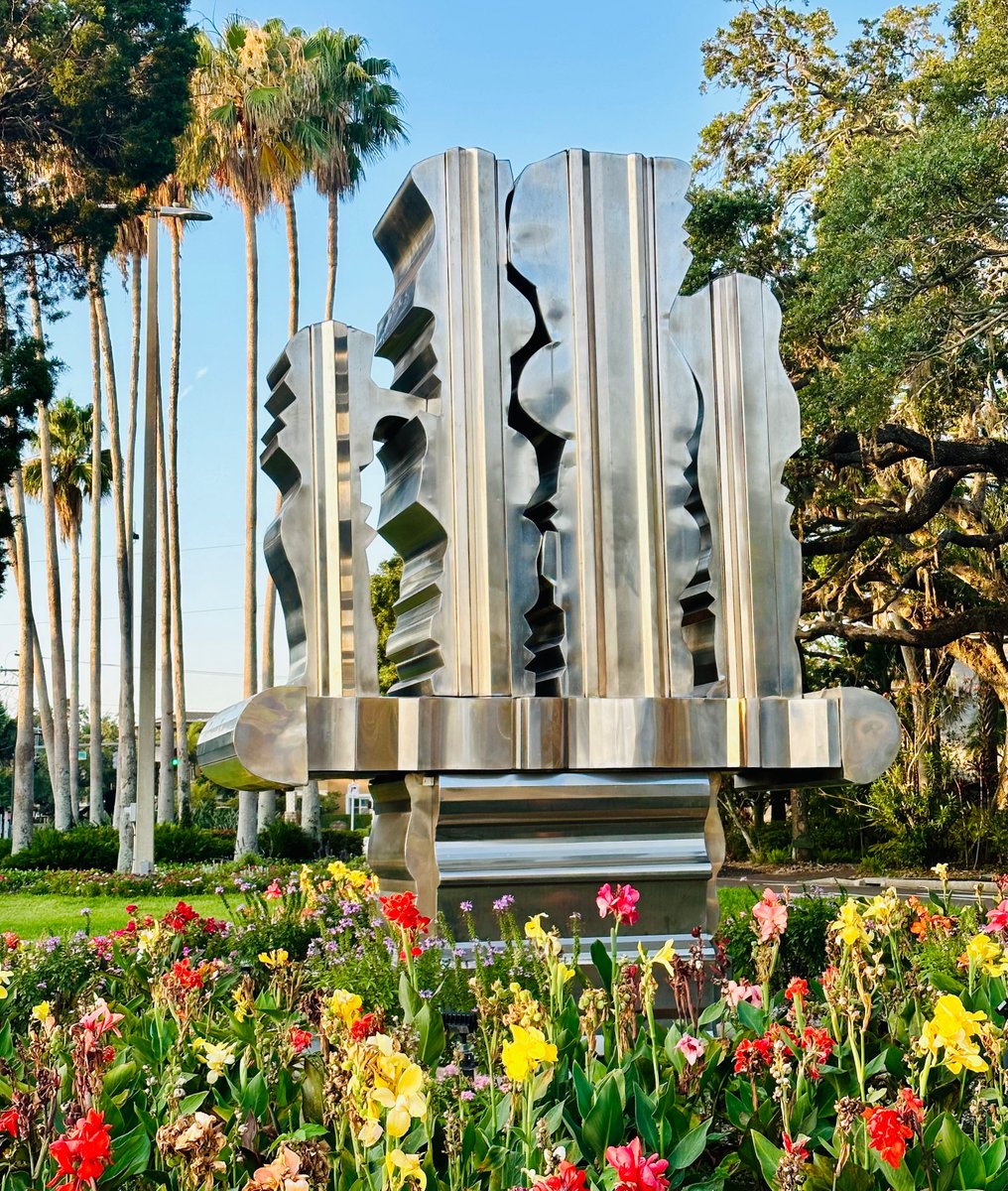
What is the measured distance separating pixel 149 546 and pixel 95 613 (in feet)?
43.5

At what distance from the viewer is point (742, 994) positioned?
3166 mm

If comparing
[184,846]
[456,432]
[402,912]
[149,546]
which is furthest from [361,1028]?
[184,846]

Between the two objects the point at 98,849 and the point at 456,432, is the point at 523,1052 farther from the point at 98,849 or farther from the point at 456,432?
the point at 98,849

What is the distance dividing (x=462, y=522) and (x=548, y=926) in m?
1.33

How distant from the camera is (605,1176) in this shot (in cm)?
233

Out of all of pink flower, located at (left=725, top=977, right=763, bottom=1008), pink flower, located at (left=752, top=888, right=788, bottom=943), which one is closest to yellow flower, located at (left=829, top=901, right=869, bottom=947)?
pink flower, located at (left=752, top=888, right=788, bottom=943)

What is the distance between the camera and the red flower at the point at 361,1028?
96.4 inches

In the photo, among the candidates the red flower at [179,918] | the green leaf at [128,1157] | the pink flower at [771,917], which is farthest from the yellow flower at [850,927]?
the red flower at [179,918]

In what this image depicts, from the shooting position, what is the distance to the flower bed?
2.18m

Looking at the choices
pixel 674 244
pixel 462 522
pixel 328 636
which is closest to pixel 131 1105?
pixel 328 636

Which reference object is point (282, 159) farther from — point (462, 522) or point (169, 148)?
point (462, 522)

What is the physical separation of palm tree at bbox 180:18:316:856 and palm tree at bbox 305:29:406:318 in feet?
1.95

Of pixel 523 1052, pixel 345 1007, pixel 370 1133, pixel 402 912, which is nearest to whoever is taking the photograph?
pixel 370 1133

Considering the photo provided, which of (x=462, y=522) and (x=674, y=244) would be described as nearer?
(x=462, y=522)
